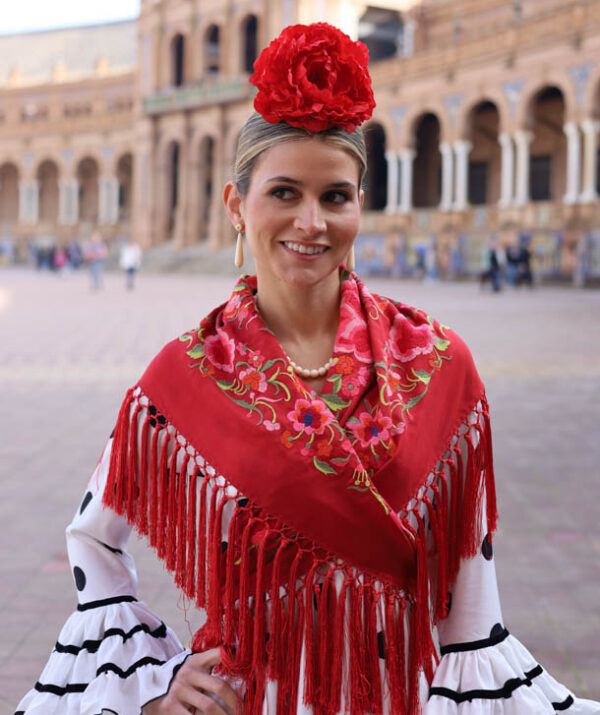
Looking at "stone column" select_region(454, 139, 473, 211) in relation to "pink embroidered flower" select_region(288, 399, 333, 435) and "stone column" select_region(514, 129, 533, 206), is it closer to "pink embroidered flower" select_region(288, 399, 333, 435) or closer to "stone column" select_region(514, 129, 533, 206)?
"stone column" select_region(514, 129, 533, 206)

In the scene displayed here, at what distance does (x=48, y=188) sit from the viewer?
57469 millimetres

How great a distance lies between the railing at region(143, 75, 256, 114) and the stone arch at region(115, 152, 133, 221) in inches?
282

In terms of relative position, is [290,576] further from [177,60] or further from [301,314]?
[177,60]

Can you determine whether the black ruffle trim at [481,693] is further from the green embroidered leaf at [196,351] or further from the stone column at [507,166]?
the stone column at [507,166]

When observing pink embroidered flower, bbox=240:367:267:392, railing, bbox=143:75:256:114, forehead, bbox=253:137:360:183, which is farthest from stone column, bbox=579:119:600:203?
pink embroidered flower, bbox=240:367:267:392

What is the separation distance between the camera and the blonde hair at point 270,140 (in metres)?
1.74

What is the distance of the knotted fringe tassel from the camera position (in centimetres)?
171

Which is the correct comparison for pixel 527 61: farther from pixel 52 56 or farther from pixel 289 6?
pixel 52 56

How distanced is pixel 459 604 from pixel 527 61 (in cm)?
2953

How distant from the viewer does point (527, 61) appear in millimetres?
28969

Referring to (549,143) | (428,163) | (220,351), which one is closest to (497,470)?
(220,351)

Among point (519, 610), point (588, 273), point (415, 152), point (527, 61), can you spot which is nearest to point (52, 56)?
point (415, 152)

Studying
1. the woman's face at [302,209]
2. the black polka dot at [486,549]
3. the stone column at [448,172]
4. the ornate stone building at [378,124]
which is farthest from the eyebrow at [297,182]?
the stone column at [448,172]

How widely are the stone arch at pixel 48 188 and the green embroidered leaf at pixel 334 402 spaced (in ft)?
191
